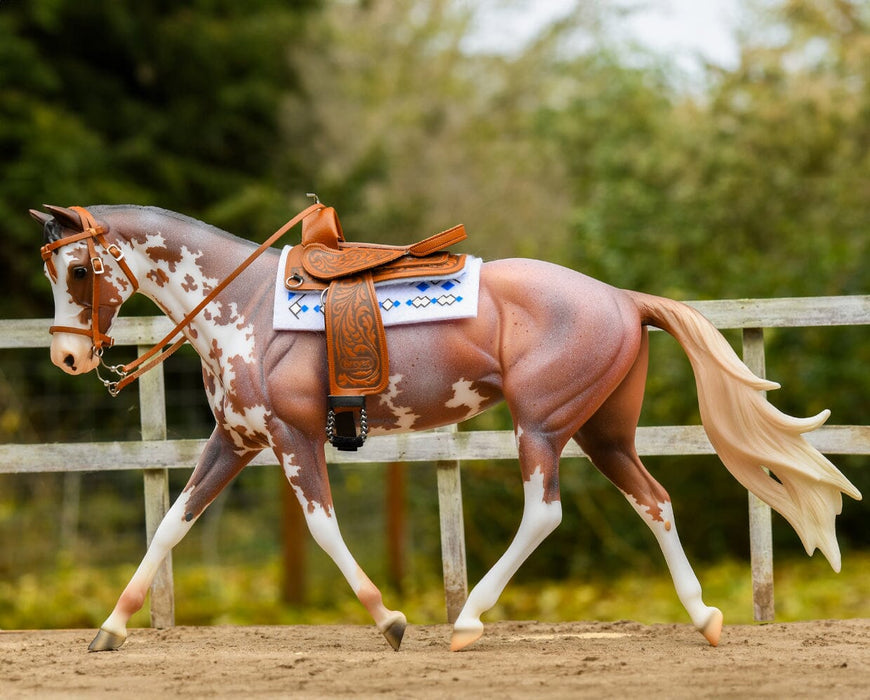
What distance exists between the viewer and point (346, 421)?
3934mm

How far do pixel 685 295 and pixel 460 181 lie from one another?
9.01 meters

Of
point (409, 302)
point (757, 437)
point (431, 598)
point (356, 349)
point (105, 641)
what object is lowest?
point (431, 598)

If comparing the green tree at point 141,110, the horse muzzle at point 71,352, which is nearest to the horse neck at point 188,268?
the horse muzzle at point 71,352

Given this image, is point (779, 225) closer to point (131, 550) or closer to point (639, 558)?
point (639, 558)

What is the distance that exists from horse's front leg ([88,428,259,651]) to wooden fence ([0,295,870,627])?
71cm

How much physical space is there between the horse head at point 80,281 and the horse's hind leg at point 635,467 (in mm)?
2001

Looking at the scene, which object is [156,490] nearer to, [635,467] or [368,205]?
[635,467]

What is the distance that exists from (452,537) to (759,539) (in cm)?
142

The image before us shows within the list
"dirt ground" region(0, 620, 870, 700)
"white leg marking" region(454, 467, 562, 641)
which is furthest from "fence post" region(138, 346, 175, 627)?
"white leg marking" region(454, 467, 562, 641)

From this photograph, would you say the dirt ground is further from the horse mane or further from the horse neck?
the horse mane

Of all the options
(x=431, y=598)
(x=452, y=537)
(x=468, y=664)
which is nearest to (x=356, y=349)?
(x=468, y=664)

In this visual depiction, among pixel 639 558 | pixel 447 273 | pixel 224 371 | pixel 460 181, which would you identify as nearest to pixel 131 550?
pixel 639 558

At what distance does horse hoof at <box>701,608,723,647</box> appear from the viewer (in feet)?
13.2

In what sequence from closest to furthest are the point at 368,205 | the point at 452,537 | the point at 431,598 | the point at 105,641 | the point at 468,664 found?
the point at 468,664, the point at 105,641, the point at 452,537, the point at 431,598, the point at 368,205
